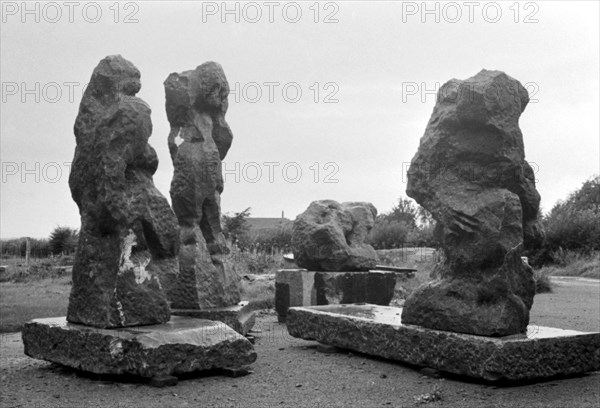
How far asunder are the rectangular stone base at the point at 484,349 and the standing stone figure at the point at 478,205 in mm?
227

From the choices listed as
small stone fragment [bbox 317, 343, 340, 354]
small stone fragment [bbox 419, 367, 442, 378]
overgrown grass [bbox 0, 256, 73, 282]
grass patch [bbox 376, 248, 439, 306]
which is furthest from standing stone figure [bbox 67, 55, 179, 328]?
overgrown grass [bbox 0, 256, 73, 282]

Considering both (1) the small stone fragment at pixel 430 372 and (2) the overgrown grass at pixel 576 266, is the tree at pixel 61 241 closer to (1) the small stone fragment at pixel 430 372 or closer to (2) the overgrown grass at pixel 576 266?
(2) the overgrown grass at pixel 576 266

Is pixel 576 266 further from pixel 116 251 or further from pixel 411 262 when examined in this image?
pixel 116 251

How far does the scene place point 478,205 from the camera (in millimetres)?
8180

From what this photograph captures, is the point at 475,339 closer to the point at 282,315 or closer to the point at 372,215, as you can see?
the point at 282,315

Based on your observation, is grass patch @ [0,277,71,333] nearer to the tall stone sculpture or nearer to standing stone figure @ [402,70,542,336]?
the tall stone sculpture

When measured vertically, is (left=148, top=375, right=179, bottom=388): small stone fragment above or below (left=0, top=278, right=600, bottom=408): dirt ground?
above

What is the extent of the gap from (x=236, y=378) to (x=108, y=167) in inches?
98.7

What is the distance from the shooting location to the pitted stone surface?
44.6ft

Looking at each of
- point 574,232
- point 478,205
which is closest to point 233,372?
point 478,205

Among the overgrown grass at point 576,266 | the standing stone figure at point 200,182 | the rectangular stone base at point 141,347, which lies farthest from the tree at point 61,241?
the rectangular stone base at point 141,347

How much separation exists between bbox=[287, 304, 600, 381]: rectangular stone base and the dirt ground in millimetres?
140

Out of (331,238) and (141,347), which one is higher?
(331,238)

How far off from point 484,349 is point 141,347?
3.22 m
